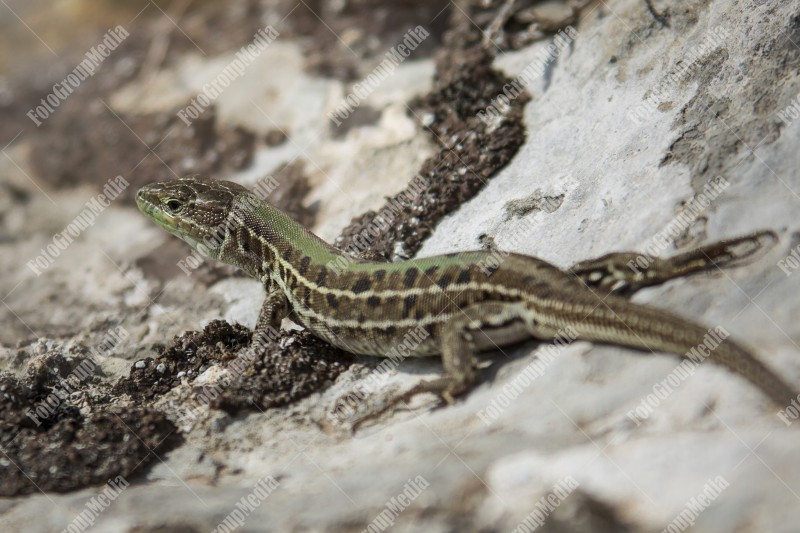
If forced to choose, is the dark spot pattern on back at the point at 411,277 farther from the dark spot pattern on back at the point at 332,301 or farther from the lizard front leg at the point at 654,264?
the lizard front leg at the point at 654,264

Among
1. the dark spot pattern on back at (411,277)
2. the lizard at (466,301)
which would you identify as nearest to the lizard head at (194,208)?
the lizard at (466,301)

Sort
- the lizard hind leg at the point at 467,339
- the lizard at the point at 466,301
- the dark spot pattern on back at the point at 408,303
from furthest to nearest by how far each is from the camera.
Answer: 1. the dark spot pattern on back at the point at 408,303
2. the lizard hind leg at the point at 467,339
3. the lizard at the point at 466,301

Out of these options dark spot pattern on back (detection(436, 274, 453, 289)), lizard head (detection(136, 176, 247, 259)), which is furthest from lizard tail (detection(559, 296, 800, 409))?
lizard head (detection(136, 176, 247, 259))

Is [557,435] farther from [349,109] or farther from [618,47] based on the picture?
[349,109]

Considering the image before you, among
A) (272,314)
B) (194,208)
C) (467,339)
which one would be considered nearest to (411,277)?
(467,339)

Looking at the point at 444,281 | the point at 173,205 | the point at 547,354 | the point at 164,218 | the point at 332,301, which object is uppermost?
the point at 547,354

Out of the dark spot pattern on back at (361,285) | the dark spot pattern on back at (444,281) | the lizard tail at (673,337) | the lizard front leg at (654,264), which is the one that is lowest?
the dark spot pattern on back at (361,285)

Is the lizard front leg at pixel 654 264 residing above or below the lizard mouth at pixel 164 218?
above

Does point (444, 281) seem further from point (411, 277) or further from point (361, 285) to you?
point (361, 285)
